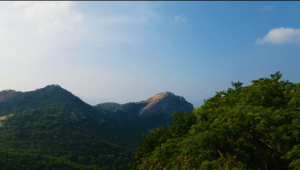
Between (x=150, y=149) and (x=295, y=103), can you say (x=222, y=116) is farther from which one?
(x=150, y=149)

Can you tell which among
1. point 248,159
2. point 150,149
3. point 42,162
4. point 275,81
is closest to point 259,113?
point 248,159

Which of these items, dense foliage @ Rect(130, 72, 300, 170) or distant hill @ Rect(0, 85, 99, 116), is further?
distant hill @ Rect(0, 85, 99, 116)

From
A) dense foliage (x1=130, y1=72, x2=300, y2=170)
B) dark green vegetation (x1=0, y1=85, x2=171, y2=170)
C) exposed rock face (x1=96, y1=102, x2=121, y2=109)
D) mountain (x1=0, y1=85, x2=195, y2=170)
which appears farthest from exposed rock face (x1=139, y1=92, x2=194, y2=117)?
dense foliage (x1=130, y1=72, x2=300, y2=170)

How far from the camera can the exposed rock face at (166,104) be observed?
126938mm

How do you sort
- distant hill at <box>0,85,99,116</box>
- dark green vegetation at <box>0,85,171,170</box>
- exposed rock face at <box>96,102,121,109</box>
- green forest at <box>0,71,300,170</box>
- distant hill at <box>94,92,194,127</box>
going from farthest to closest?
exposed rock face at <box>96,102,121,109</box>, distant hill at <box>94,92,194,127</box>, distant hill at <box>0,85,99,116</box>, dark green vegetation at <box>0,85,171,170</box>, green forest at <box>0,71,300,170</box>

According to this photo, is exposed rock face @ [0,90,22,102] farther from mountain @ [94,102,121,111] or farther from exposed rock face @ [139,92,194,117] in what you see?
exposed rock face @ [139,92,194,117]

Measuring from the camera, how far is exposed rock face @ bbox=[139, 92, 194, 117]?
127 metres

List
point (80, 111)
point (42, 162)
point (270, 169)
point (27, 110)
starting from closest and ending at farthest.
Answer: point (270, 169) → point (42, 162) → point (27, 110) → point (80, 111)

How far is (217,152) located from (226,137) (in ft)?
4.09

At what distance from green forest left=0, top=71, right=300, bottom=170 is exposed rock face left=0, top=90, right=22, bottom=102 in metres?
3.06

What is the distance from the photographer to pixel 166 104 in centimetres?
13062

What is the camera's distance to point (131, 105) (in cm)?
12975

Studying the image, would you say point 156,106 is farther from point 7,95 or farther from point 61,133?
point 7,95

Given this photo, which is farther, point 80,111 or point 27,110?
point 80,111
